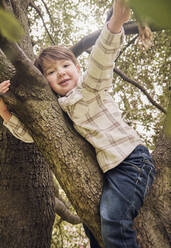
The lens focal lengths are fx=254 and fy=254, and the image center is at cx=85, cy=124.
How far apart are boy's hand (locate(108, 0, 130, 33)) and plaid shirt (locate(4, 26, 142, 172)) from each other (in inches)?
4.6

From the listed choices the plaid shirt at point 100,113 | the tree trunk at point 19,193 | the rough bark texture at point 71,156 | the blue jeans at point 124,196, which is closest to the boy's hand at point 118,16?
the plaid shirt at point 100,113

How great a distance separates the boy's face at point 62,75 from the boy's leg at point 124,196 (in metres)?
0.61

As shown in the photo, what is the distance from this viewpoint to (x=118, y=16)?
1099 mm

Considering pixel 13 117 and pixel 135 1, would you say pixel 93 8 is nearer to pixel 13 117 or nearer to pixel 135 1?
pixel 13 117

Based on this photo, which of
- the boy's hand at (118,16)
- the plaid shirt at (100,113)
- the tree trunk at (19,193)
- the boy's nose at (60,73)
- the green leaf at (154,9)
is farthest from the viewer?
the tree trunk at (19,193)

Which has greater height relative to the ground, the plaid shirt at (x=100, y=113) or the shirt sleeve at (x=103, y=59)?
the shirt sleeve at (x=103, y=59)

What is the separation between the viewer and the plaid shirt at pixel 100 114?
1350 mm

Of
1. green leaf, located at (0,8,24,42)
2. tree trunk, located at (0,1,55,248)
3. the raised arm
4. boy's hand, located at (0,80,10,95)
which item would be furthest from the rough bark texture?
green leaf, located at (0,8,24,42)

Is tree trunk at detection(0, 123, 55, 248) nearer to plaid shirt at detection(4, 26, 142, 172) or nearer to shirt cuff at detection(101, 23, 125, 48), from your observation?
plaid shirt at detection(4, 26, 142, 172)

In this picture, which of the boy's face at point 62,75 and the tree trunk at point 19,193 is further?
the tree trunk at point 19,193

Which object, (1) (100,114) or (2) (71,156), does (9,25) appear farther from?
(1) (100,114)

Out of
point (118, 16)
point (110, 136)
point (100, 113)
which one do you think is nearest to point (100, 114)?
point (100, 113)

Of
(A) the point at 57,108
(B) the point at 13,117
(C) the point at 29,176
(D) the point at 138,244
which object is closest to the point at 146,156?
(D) the point at 138,244

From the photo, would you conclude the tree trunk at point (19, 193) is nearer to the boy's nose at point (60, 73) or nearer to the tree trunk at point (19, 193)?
the tree trunk at point (19, 193)
